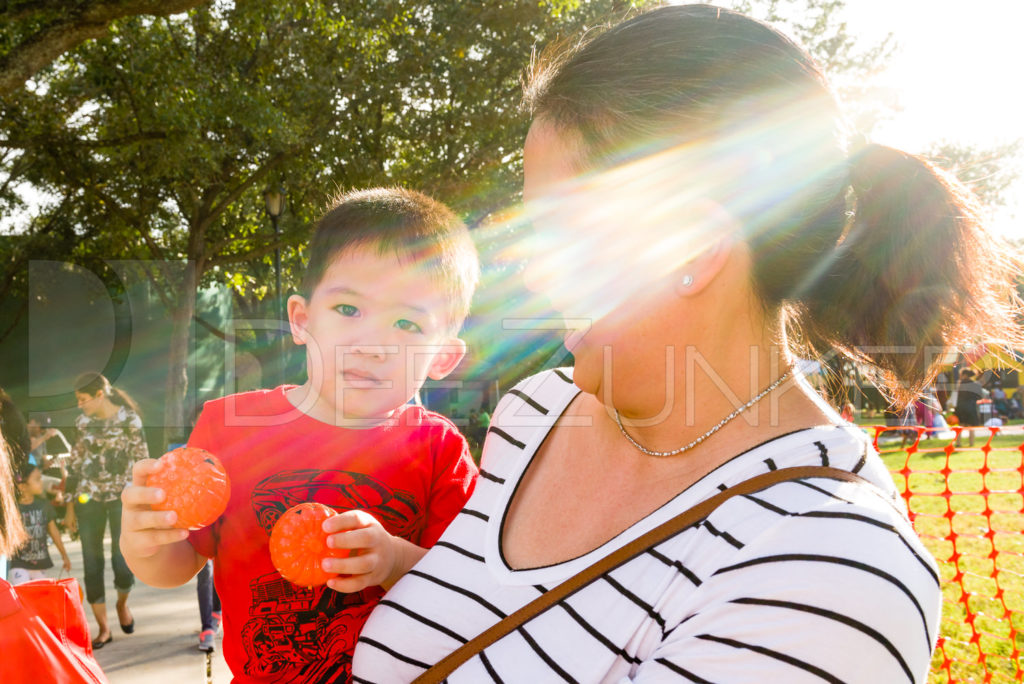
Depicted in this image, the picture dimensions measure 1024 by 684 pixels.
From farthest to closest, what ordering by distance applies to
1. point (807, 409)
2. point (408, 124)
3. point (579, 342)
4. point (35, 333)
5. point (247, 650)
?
1. point (35, 333)
2. point (408, 124)
3. point (247, 650)
4. point (579, 342)
5. point (807, 409)

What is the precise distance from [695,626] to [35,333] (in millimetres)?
22315

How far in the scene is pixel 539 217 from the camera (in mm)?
1453

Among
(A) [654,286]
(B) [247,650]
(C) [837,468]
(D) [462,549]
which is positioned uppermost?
(A) [654,286]

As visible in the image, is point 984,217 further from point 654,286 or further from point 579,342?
point 579,342

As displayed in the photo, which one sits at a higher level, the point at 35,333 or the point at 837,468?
the point at 837,468

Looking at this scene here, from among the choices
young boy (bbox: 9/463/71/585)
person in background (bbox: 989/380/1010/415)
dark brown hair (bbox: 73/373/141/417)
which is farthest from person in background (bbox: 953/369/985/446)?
young boy (bbox: 9/463/71/585)

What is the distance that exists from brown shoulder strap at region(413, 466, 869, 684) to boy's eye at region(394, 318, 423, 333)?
98 cm

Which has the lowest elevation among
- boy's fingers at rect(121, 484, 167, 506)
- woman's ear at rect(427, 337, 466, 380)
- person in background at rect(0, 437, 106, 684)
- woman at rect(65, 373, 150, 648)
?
woman at rect(65, 373, 150, 648)

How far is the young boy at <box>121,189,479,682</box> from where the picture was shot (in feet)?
6.01

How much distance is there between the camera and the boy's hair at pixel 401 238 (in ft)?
7.03

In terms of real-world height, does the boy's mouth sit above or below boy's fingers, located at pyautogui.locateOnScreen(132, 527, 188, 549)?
above

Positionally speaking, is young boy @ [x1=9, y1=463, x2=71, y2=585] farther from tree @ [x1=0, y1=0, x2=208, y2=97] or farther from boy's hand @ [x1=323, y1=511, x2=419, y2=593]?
boy's hand @ [x1=323, y1=511, x2=419, y2=593]

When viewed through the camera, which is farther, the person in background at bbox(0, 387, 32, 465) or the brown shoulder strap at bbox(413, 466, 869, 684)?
the person in background at bbox(0, 387, 32, 465)

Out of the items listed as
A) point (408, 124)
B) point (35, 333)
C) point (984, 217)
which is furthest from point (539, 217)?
point (35, 333)
